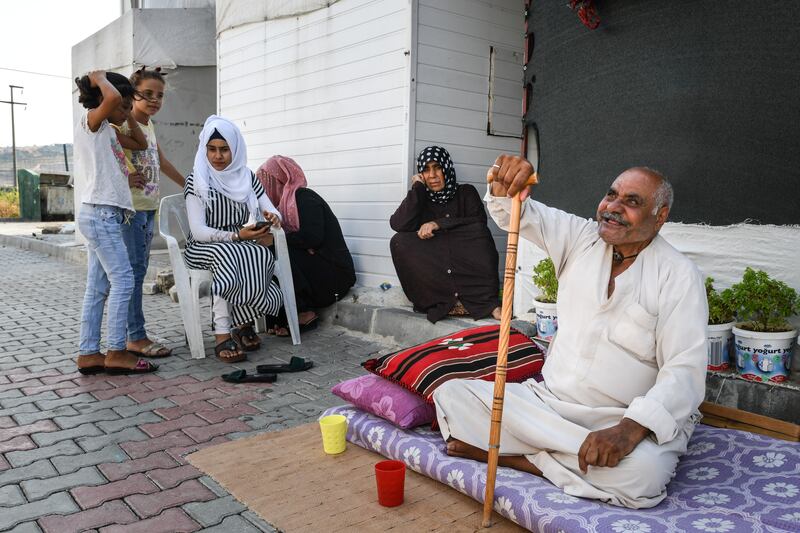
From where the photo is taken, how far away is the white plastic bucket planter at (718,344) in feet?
12.3

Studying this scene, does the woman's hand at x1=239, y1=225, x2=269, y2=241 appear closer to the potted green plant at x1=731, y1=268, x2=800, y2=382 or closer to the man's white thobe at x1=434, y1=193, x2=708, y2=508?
the man's white thobe at x1=434, y1=193, x2=708, y2=508

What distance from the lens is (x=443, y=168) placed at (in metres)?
5.60

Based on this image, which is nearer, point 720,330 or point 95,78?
point 720,330

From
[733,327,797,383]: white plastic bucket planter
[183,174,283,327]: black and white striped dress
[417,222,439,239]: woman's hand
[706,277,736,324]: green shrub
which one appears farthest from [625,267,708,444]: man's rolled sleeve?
[183,174,283,327]: black and white striped dress

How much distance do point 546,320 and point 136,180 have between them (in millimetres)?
3127

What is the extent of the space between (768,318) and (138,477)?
3421mm

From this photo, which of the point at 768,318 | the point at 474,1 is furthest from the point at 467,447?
the point at 474,1

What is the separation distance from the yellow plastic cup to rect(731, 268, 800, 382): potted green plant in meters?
2.24

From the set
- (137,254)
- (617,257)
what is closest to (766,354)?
(617,257)

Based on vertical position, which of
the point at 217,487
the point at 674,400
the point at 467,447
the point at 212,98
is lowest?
the point at 217,487

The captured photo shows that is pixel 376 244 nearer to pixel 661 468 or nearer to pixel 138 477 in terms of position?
pixel 138 477

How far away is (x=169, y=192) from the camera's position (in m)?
10.8

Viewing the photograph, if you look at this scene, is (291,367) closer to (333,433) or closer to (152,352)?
(152,352)

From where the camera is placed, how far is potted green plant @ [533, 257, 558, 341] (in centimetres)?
466
